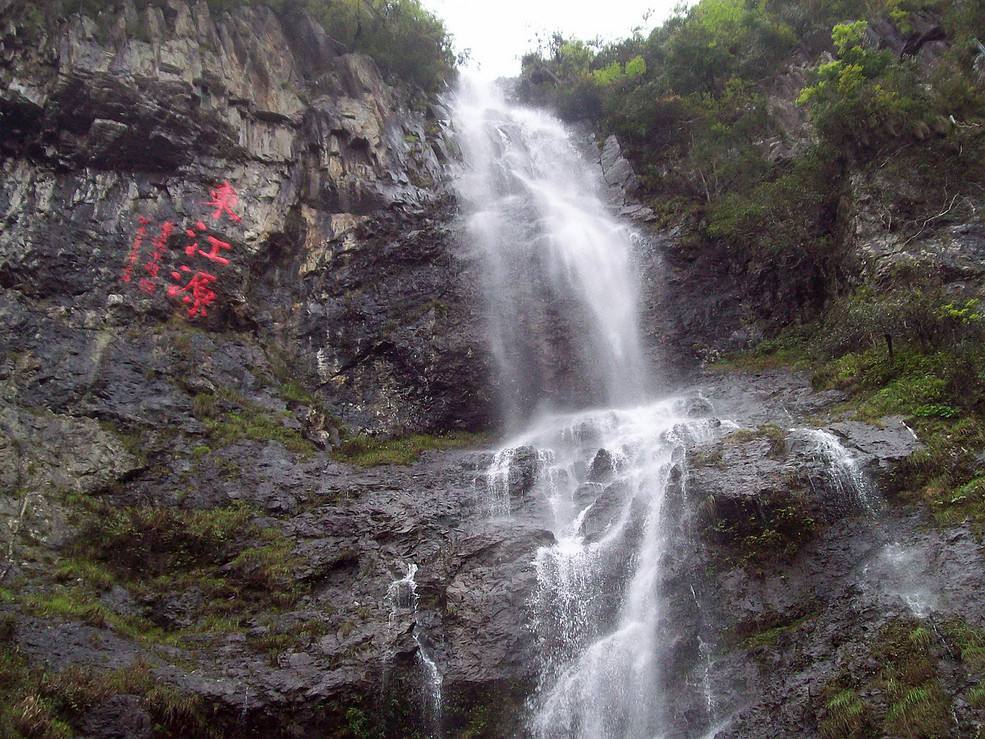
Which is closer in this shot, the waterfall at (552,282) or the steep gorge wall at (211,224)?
the steep gorge wall at (211,224)

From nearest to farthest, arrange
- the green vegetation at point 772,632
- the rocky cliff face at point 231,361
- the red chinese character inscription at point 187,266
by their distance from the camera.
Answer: the green vegetation at point 772,632 → the rocky cliff face at point 231,361 → the red chinese character inscription at point 187,266

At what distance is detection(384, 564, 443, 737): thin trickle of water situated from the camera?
8375 mm

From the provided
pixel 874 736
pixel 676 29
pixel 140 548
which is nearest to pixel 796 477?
pixel 874 736

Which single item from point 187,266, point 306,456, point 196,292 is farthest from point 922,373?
point 187,266

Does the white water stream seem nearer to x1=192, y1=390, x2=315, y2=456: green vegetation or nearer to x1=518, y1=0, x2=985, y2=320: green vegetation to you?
x1=518, y1=0, x2=985, y2=320: green vegetation

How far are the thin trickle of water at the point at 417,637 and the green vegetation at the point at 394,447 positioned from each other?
359 centimetres

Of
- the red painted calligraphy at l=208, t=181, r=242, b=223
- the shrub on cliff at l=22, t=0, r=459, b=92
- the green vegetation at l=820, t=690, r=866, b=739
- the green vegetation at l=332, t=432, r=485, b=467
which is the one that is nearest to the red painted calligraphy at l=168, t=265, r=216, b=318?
the red painted calligraphy at l=208, t=181, r=242, b=223

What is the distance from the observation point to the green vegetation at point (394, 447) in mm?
13273

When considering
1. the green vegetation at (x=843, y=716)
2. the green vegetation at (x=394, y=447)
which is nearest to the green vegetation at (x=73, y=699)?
the green vegetation at (x=394, y=447)

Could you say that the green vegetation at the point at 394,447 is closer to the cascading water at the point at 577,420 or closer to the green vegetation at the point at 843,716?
the cascading water at the point at 577,420

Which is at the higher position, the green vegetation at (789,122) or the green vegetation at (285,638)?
the green vegetation at (789,122)

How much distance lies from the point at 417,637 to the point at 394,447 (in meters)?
5.55

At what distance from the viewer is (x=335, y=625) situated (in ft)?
29.5

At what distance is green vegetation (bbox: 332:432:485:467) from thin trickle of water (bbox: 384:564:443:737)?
3591 mm
